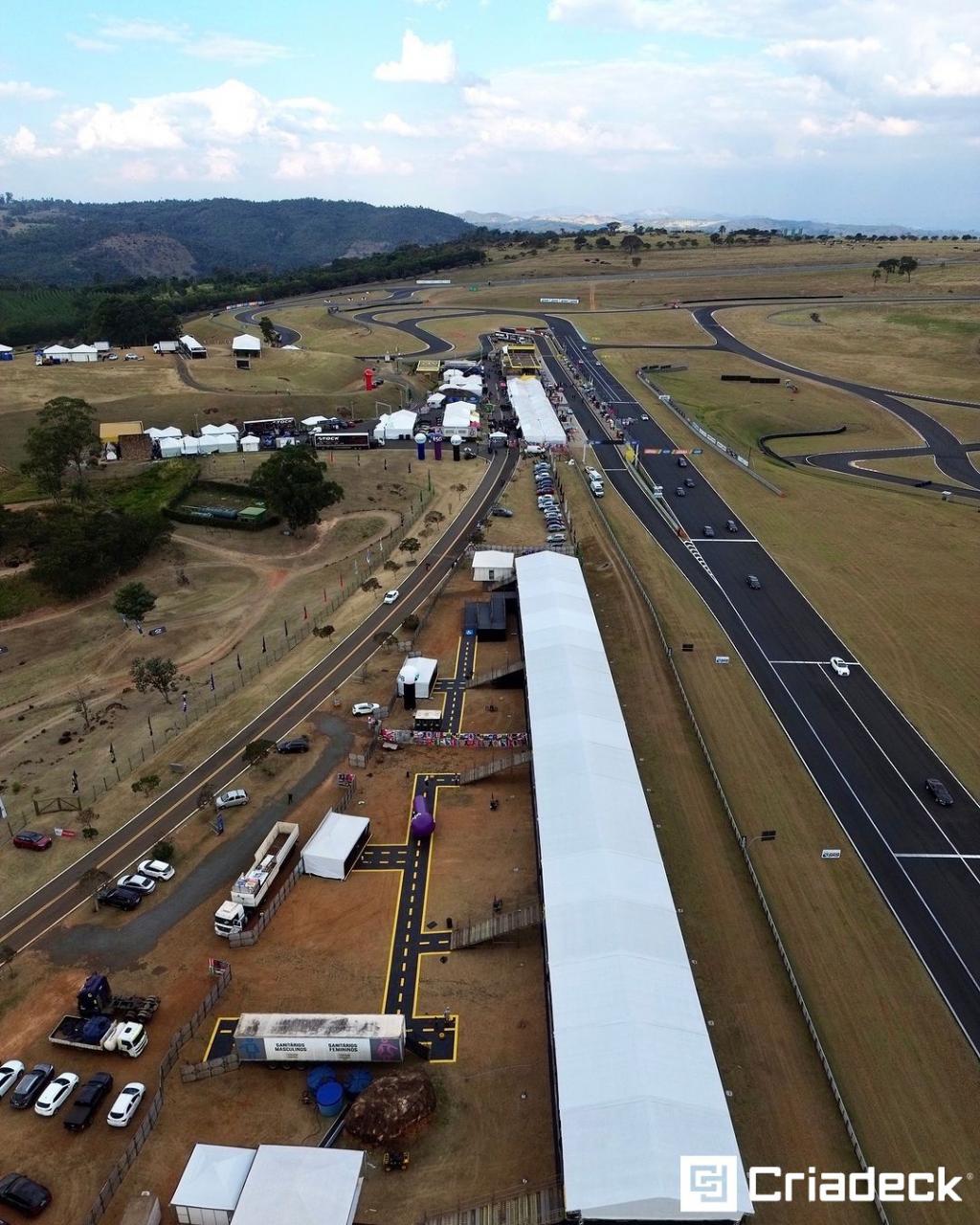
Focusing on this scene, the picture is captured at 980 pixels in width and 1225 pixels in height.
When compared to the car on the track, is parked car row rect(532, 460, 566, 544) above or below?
above

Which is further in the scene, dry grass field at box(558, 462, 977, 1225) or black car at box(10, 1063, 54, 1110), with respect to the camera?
black car at box(10, 1063, 54, 1110)

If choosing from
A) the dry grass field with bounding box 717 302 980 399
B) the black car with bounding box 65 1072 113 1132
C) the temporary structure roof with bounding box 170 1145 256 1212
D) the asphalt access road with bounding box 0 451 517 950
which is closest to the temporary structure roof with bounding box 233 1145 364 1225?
the temporary structure roof with bounding box 170 1145 256 1212

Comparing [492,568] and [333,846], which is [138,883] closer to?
[333,846]

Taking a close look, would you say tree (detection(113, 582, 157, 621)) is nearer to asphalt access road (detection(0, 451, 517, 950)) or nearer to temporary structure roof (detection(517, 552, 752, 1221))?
asphalt access road (detection(0, 451, 517, 950))

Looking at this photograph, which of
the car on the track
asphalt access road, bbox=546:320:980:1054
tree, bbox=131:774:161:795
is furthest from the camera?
tree, bbox=131:774:161:795

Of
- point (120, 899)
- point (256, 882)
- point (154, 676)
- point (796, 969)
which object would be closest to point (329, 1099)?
point (256, 882)

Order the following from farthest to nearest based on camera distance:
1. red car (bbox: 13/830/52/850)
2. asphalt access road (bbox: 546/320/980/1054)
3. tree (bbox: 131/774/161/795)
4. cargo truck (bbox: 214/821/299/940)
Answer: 1. tree (bbox: 131/774/161/795)
2. red car (bbox: 13/830/52/850)
3. asphalt access road (bbox: 546/320/980/1054)
4. cargo truck (bbox: 214/821/299/940)

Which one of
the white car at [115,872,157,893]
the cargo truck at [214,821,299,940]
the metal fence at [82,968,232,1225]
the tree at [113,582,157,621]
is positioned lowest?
the metal fence at [82,968,232,1225]
